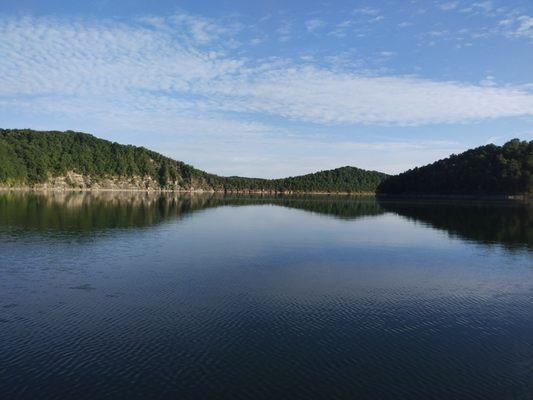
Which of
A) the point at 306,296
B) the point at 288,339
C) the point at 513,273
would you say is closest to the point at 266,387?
the point at 288,339

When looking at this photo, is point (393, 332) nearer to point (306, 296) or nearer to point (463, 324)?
point (463, 324)

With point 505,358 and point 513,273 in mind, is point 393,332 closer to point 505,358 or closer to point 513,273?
point 505,358

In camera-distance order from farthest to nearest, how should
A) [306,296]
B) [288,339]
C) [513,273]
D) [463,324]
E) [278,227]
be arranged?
[278,227]
[513,273]
[306,296]
[463,324]
[288,339]

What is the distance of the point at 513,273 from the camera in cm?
3494

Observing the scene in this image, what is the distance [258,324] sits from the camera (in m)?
20.7

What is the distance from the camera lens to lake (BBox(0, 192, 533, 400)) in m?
15.0

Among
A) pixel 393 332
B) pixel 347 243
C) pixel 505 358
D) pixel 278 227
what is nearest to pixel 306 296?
pixel 393 332

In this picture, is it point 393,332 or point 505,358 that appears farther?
point 393,332

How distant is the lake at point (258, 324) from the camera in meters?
15.0

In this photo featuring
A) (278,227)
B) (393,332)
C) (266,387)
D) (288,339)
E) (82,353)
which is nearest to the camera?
(266,387)

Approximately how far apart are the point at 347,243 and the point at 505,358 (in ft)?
108

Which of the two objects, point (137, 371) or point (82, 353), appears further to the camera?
point (82, 353)

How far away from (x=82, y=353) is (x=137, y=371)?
2.75 metres

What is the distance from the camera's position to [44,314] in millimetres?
21234
